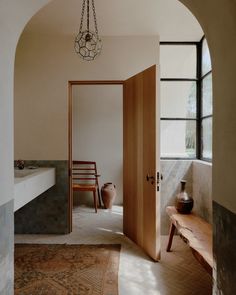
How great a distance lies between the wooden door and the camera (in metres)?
2.83

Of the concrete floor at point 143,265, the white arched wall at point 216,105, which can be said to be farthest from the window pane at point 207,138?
the white arched wall at point 216,105

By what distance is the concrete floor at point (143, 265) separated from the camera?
228 centimetres

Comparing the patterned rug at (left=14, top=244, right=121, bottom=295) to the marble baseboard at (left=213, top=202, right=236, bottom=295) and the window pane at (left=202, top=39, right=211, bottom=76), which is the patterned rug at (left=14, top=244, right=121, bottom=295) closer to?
the marble baseboard at (left=213, top=202, right=236, bottom=295)

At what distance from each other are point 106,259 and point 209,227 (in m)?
1.10

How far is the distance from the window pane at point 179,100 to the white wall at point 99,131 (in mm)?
1778

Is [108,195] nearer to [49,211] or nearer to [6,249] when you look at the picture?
[49,211]

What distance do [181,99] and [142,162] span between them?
1246mm

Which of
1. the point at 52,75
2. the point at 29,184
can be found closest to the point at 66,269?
the point at 29,184

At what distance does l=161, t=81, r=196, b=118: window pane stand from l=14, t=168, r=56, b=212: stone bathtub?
1770mm

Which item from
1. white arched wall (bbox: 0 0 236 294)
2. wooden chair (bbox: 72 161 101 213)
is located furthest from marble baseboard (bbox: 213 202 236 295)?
wooden chair (bbox: 72 161 101 213)

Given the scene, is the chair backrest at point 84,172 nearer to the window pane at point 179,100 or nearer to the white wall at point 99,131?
the white wall at point 99,131

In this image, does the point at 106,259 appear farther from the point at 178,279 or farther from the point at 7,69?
the point at 7,69

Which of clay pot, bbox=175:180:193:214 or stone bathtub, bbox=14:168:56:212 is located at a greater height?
stone bathtub, bbox=14:168:56:212

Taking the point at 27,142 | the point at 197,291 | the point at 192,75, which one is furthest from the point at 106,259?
the point at 192,75
